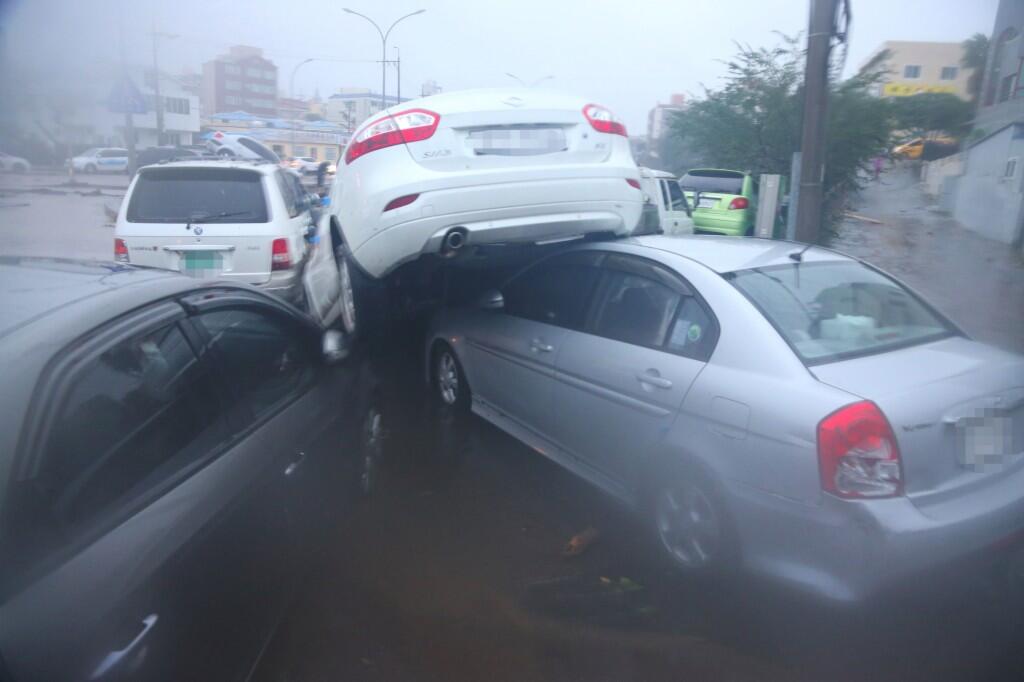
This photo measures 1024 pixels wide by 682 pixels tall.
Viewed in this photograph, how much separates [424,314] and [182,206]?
2452 millimetres

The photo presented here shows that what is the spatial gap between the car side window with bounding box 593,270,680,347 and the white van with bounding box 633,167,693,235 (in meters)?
6.58

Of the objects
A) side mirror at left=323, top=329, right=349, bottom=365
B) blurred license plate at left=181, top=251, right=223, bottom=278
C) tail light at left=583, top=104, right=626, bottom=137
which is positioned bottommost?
blurred license plate at left=181, top=251, right=223, bottom=278

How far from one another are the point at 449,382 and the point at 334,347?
2148 millimetres

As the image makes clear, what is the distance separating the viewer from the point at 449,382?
19.0 feet

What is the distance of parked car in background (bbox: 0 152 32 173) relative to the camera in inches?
226

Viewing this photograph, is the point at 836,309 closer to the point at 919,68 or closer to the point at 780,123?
the point at 780,123

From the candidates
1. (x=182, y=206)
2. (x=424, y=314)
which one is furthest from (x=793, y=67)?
(x=182, y=206)

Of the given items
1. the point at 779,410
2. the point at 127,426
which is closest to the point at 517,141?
the point at 779,410

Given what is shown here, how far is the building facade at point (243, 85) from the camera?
19.2 metres

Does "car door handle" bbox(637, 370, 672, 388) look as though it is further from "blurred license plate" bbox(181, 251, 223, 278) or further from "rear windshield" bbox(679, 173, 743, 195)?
"rear windshield" bbox(679, 173, 743, 195)

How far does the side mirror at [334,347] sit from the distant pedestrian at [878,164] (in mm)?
12681

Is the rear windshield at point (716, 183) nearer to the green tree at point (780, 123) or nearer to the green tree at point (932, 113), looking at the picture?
the green tree at point (780, 123)

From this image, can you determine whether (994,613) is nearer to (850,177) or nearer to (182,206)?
(182,206)

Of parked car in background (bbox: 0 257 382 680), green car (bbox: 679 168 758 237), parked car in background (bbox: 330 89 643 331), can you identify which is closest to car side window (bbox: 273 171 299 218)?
parked car in background (bbox: 330 89 643 331)
